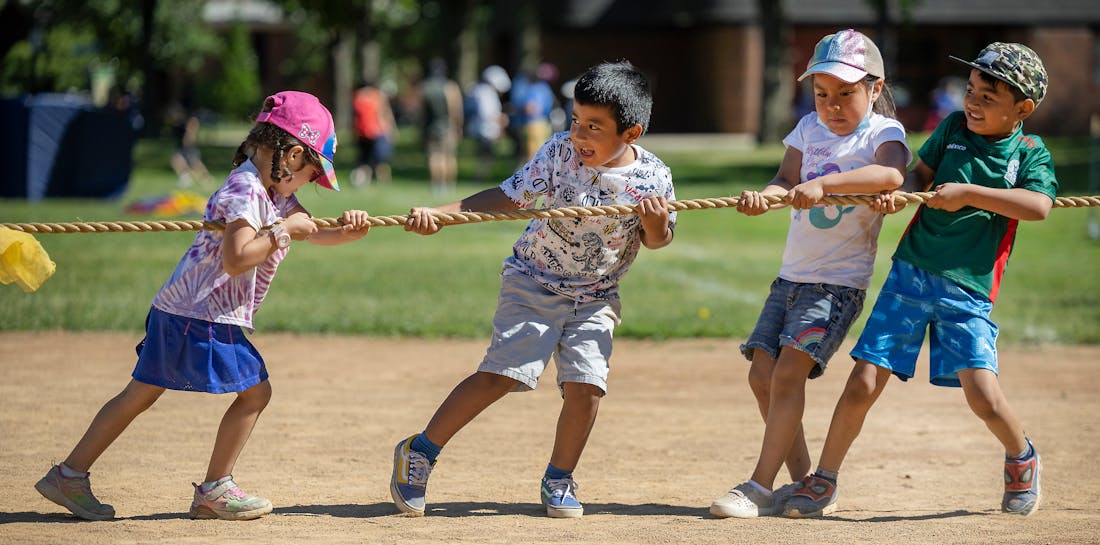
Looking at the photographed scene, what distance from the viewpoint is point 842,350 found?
29.8ft

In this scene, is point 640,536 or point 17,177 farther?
point 17,177

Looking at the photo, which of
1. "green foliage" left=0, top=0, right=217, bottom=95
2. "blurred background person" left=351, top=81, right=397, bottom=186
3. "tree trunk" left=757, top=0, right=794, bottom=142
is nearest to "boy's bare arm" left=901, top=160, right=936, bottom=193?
"blurred background person" left=351, top=81, right=397, bottom=186

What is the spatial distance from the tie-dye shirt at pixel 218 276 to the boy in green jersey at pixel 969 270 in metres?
2.11

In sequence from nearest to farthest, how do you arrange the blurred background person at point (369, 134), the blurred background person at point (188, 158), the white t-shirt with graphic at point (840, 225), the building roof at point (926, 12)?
the white t-shirt with graphic at point (840, 225) < the blurred background person at point (369, 134) < the blurred background person at point (188, 158) < the building roof at point (926, 12)

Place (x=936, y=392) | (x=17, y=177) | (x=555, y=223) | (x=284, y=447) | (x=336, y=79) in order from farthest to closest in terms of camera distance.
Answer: (x=336, y=79), (x=17, y=177), (x=936, y=392), (x=284, y=447), (x=555, y=223)

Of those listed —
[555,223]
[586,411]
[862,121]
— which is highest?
[862,121]

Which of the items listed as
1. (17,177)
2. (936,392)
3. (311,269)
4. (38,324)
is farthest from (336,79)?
(936,392)

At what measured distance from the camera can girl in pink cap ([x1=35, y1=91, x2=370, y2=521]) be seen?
4.62 meters

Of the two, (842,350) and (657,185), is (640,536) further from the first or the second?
(842,350)

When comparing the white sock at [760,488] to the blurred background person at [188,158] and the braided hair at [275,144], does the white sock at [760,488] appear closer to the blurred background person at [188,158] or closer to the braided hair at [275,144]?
the braided hair at [275,144]

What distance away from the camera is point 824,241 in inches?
195

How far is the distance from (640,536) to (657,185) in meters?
1.26

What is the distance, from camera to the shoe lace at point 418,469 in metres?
4.90

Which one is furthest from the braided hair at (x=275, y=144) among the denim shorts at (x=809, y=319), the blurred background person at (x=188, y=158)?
the blurred background person at (x=188, y=158)
